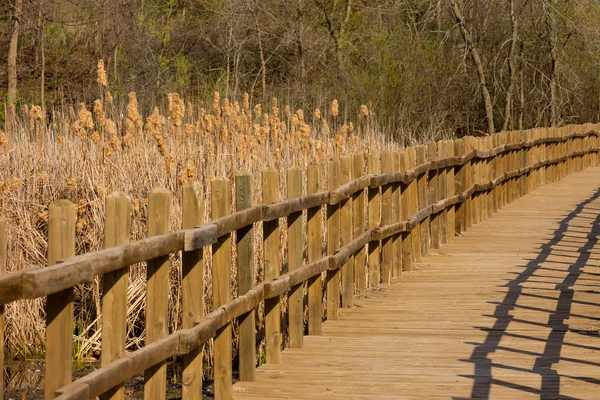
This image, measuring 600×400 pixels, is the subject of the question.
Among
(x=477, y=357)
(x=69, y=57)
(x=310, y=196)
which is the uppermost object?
(x=69, y=57)

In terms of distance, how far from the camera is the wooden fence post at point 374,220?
29.7ft

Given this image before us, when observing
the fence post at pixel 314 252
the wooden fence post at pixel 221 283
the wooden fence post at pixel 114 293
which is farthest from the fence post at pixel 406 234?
the wooden fence post at pixel 114 293

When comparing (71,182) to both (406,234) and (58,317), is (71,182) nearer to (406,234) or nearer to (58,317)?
(406,234)

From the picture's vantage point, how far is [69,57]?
74.6 feet

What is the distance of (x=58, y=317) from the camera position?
364 cm

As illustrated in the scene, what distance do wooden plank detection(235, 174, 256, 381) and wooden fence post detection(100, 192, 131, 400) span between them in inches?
69.6

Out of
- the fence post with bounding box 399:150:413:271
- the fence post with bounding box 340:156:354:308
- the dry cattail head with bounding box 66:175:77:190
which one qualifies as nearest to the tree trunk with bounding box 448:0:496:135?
the fence post with bounding box 399:150:413:271

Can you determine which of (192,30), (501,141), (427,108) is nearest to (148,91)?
(192,30)

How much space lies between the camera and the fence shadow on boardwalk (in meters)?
5.87

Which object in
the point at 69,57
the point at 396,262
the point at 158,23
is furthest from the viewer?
the point at 158,23

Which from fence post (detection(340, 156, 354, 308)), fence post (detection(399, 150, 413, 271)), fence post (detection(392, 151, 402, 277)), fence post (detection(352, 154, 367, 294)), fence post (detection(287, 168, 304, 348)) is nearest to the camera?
fence post (detection(287, 168, 304, 348))

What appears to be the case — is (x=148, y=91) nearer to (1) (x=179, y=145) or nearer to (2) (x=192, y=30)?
(2) (x=192, y=30)

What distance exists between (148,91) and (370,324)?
57.3 feet

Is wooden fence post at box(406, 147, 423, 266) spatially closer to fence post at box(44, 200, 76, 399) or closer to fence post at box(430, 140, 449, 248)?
fence post at box(430, 140, 449, 248)
